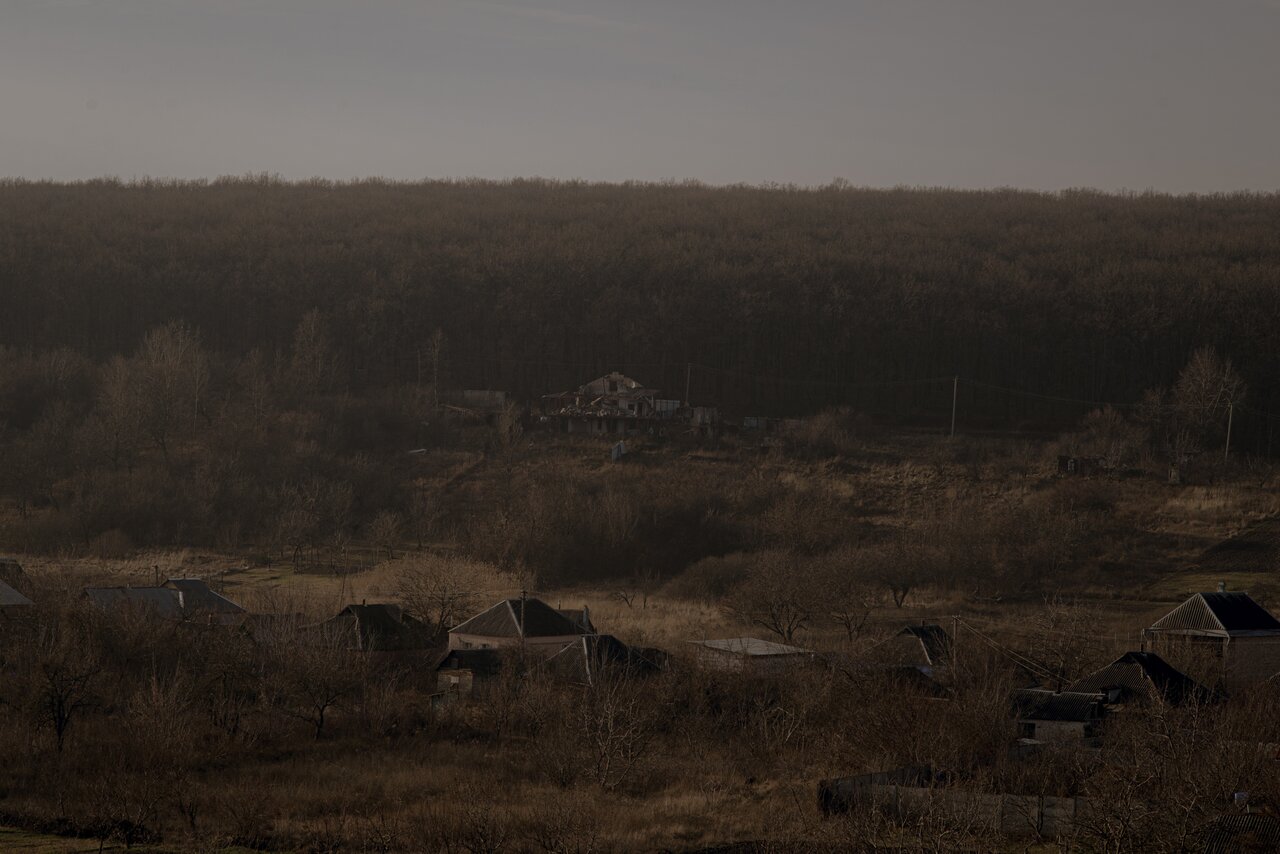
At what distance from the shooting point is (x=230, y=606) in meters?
35.1

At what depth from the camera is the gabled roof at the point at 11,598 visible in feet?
106

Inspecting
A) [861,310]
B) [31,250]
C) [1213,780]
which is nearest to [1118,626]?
[1213,780]

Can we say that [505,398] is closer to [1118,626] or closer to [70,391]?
[70,391]

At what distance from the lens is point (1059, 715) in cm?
2755

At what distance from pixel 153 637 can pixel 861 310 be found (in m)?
43.2

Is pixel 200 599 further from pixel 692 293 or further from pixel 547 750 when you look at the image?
pixel 692 293

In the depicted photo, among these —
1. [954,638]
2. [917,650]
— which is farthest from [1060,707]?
[954,638]

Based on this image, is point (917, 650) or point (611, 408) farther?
point (611, 408)

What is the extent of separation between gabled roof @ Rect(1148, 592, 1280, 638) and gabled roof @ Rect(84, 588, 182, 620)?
22878 mm

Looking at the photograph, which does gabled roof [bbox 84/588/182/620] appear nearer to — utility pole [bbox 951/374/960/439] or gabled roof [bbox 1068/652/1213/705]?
gabled roof [bbox 1068/652/1213/705]

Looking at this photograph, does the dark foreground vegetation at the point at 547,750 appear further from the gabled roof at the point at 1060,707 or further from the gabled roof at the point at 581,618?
the gabled roof at the point at 581,618

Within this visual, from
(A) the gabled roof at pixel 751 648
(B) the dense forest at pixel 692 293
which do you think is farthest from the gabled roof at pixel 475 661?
(B) the dense forest at pixel 692 293

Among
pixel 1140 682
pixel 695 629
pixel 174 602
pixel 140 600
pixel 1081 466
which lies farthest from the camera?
pixel 1081 466

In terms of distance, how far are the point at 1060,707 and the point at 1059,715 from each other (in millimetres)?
286
